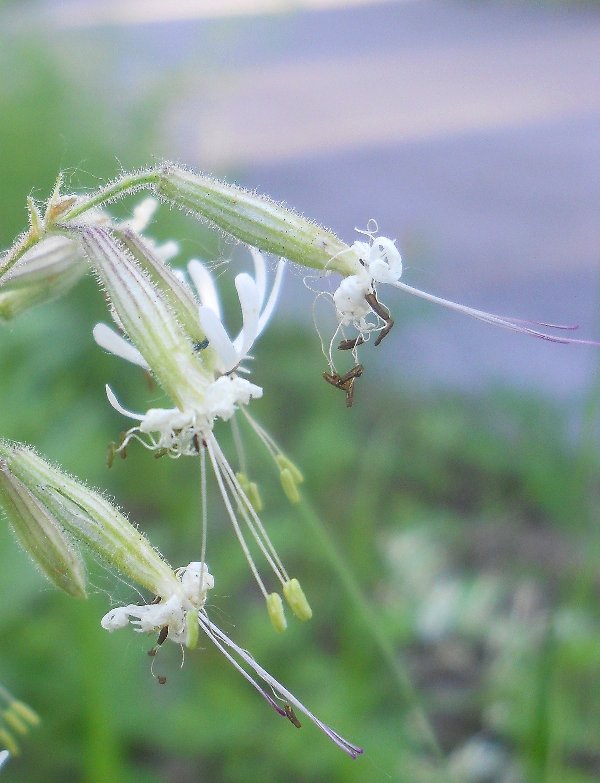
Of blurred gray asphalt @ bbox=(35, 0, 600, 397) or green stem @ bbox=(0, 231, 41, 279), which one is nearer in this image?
green stem @ bbox=(0, 231, 41, 279)

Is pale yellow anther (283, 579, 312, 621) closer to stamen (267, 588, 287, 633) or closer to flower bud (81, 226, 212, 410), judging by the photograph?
stamen (267, 588, 287, 633)

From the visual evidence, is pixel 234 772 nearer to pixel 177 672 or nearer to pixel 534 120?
pixel 177 672

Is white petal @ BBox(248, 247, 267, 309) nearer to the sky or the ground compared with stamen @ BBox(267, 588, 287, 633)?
nearer to the sky

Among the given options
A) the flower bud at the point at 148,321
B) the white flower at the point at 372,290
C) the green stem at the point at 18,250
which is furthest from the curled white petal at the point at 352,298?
the green stem at the point at 18,250

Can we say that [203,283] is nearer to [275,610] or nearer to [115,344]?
[115,344]

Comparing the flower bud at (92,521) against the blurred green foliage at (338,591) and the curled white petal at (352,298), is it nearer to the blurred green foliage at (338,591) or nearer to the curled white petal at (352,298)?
the blurred green foliage at (338,591)

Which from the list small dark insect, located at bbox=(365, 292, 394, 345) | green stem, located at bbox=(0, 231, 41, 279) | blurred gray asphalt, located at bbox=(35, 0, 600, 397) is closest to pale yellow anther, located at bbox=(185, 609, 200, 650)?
small dark insect, located at bbox=(365, 292, 394, 345)

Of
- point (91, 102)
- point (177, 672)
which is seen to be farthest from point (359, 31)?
point (177, 672)
